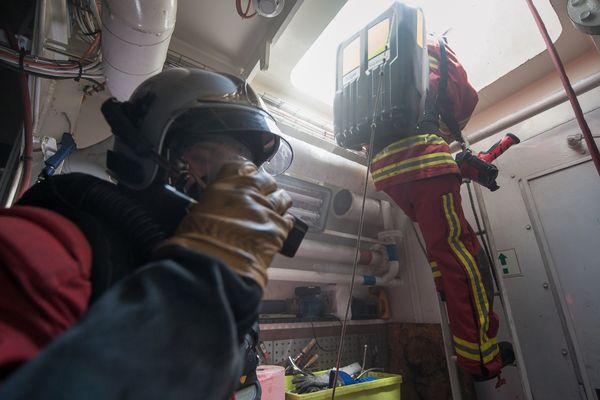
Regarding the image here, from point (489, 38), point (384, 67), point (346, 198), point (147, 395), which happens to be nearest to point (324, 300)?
point (346, 198)

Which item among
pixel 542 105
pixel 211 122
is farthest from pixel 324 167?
pixel 542 105

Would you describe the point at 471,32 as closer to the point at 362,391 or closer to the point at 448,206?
the point at 448,206

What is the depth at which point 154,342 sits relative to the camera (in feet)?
1.02

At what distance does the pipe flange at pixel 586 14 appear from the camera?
1091 mm

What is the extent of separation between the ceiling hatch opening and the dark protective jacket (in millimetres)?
1719

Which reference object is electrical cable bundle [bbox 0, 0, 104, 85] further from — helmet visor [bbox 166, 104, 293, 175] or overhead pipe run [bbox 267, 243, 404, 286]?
overhead pipe run [bbox 267, 243, 404, 286]

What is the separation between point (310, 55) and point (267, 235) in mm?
1750

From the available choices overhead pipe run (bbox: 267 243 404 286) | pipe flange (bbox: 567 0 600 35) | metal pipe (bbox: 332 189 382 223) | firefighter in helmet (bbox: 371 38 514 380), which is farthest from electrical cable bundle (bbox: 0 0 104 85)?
pipe flange (bbox: 567 0 600 35)

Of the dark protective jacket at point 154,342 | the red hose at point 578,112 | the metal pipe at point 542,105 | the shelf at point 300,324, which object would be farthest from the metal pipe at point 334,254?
the dark protective jacket at point 154,342

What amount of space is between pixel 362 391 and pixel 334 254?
84 centimetres

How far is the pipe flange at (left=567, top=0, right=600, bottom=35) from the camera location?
3.58 ft

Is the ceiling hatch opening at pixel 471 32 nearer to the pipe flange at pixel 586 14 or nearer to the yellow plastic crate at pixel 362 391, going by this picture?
the pipe flange at pixel 586 14

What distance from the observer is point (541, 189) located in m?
1.69

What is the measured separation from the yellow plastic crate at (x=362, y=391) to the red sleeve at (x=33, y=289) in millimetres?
1173
